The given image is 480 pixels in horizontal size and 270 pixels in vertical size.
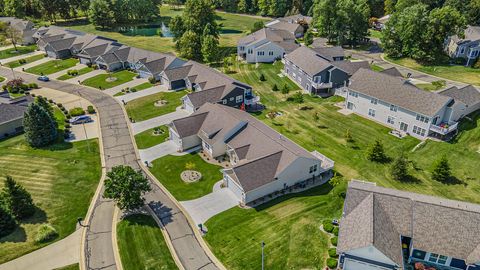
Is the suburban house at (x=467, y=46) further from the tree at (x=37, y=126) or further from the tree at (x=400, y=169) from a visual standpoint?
the tree at (x=37, y=126)

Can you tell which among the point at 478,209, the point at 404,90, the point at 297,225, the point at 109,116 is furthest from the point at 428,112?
the point at 109,116

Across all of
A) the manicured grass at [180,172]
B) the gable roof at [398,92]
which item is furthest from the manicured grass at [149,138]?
the gable roof at [398,92]

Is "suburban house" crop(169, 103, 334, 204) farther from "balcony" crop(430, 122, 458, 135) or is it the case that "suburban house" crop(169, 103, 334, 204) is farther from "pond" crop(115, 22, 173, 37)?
"pond" crop(115, 22, 173, 37)

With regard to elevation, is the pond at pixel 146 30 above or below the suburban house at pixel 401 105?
above

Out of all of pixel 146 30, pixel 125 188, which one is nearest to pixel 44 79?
pixel 146 30

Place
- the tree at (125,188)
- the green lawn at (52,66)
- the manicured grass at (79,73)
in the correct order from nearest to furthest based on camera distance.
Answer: the tree at (125,188), the manicured grass at (79,73), the green lawn at (52,66)

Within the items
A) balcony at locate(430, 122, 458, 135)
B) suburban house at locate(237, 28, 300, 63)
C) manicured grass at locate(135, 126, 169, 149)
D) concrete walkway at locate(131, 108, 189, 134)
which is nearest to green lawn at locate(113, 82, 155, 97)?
Result: concrete walkway at locate(131, 108, 189, 134)

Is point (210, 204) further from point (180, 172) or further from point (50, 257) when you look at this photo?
point (50, 257)
